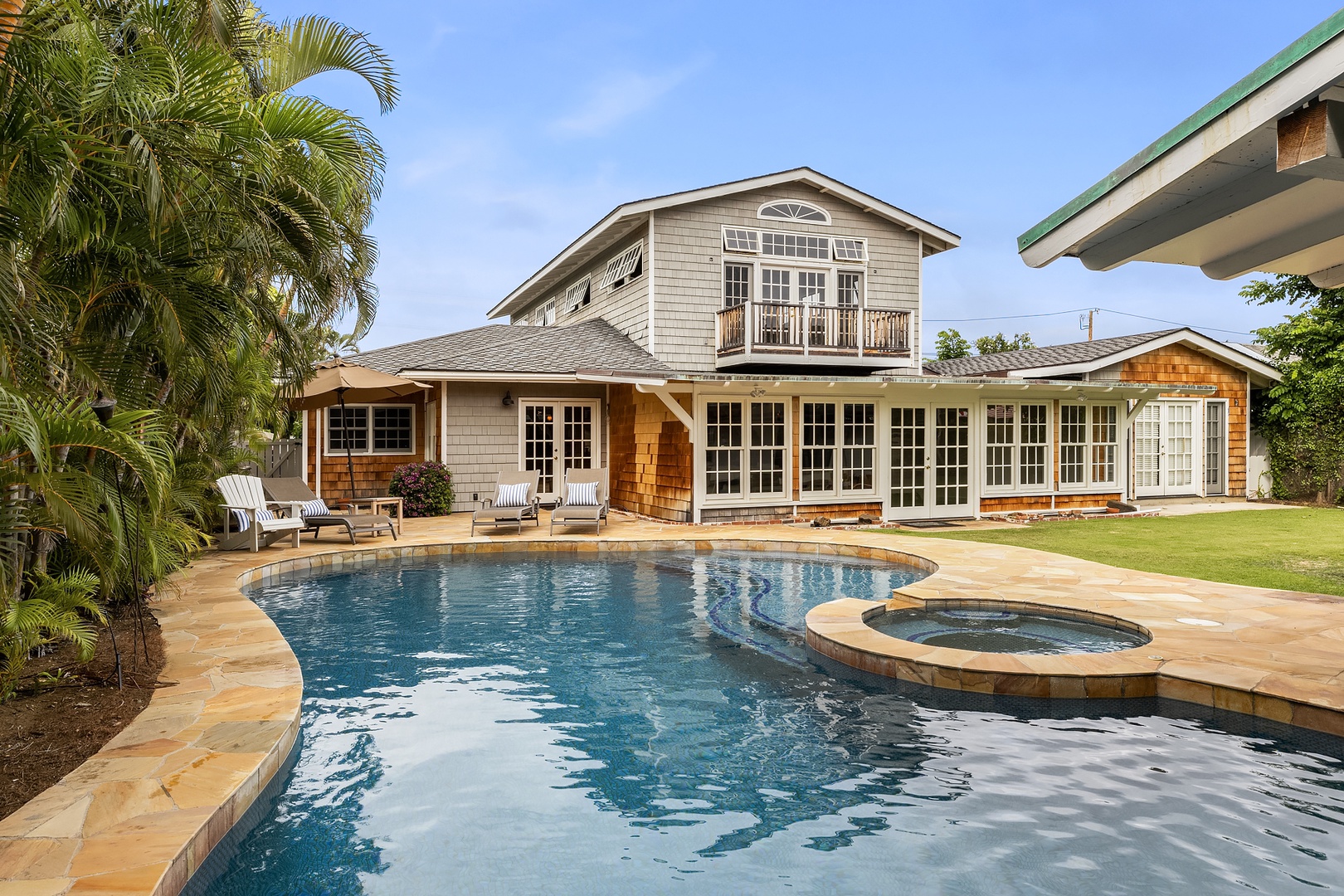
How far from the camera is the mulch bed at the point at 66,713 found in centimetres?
358

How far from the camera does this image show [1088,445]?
657 inches

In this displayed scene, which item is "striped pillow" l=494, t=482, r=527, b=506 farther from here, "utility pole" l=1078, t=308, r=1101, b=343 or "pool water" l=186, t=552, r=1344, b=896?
"utility pole" l=1078, t=308, r=1101, b=343

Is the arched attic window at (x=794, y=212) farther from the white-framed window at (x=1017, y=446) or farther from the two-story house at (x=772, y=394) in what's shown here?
the white-framed window at (x=1017, y=446)

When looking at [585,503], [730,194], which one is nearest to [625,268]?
[730,194]

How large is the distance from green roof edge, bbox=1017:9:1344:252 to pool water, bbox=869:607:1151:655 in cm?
328

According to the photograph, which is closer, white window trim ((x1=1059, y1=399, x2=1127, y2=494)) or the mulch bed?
the mulch bed

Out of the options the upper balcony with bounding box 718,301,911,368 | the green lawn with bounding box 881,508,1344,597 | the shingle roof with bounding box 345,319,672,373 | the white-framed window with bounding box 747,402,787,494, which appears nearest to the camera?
the green lawn with bounding box 881,508,1344,597

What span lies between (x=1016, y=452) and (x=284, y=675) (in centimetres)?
1418

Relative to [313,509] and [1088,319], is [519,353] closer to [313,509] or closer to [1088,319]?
[313,509]

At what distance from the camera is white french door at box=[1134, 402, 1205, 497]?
18.2 m

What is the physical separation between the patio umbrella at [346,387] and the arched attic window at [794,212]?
764cm

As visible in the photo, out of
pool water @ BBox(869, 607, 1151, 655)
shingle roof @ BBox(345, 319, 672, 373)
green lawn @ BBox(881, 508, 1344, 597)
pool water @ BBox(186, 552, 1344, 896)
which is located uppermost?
shingle roof @ BBox(345, 319, 672, 373)

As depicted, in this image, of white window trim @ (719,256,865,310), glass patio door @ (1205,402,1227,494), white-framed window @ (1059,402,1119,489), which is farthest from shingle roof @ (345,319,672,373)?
glass patio door @ (1205,402,1227,494)

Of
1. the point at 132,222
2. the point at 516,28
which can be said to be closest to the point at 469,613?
the point at 132,222
